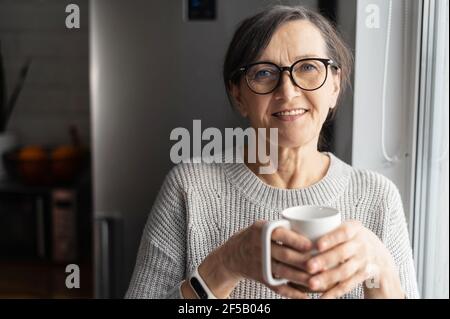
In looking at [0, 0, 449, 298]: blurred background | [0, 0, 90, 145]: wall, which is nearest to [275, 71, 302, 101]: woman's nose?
[0, 0, 449, 298]: blurred background

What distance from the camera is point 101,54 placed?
0.90 meters

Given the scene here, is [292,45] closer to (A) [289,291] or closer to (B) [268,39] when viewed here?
(B) [268,39]

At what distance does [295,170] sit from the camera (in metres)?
0.72

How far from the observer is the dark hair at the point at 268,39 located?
662 mm

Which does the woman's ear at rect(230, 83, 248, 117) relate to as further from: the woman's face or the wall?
the wall

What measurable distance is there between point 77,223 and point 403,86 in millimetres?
758

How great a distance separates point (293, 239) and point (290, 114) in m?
0.19

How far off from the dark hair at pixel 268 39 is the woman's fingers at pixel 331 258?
25 cm

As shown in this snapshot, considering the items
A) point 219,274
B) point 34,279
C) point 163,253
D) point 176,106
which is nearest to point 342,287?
point 219,274

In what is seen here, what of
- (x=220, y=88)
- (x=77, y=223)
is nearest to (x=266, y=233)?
(x=220, y=88)

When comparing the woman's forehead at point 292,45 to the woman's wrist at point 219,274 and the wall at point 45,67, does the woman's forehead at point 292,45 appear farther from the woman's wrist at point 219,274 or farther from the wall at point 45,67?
the wall at point 45,67

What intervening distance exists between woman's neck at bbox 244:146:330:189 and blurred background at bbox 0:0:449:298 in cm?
5

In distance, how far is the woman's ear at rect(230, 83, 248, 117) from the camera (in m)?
0.71
